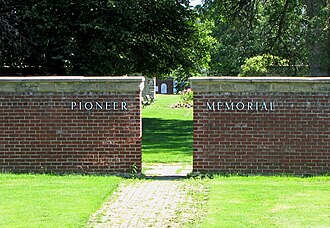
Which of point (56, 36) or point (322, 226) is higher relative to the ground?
point (56, 36)

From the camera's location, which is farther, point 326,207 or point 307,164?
point 307,164

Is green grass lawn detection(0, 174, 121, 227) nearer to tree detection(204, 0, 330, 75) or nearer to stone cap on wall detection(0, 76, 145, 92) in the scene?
stone cap on wall detection(0, 76, 145, 92)

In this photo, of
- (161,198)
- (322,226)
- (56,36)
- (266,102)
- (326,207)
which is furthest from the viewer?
(56,36)

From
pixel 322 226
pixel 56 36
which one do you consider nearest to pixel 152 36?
pixel 56 36

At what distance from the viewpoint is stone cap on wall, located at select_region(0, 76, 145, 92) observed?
1231 cm

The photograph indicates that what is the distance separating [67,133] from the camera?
41.1 ft

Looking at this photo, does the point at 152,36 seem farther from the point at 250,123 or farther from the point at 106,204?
the point at 106,204

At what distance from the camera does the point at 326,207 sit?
941cm

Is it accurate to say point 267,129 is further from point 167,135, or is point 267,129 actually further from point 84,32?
point 84,32

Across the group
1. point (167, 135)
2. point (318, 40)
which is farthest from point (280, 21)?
point (167, 135)

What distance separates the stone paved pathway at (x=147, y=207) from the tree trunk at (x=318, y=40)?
13.7 metres

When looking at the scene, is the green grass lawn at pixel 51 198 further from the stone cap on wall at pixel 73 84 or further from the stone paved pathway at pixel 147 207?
the stone cap on wall at pixel 73 84

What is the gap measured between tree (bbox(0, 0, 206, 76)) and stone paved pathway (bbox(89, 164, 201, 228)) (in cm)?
1194

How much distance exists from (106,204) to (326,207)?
329cm
